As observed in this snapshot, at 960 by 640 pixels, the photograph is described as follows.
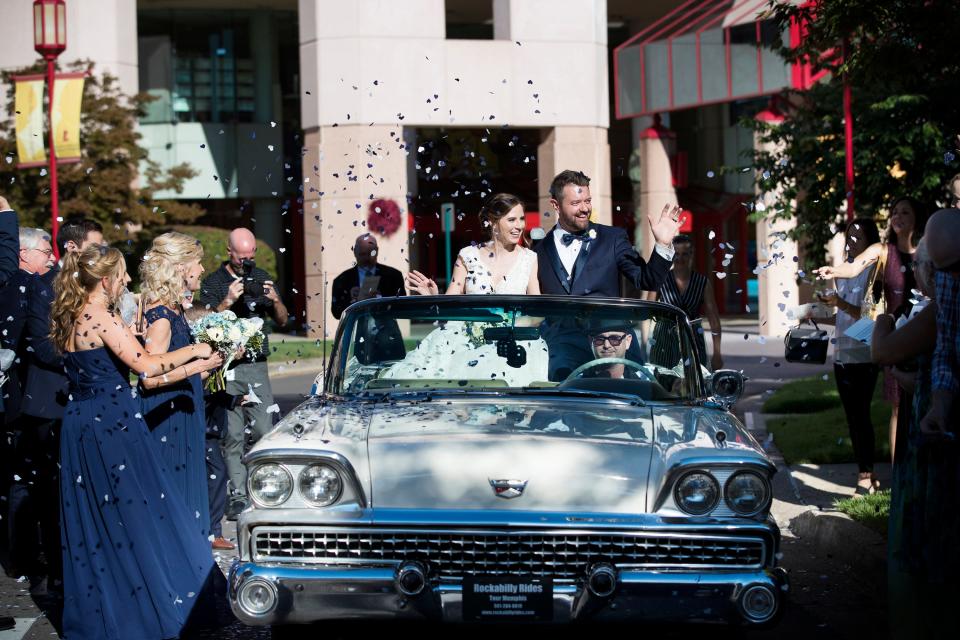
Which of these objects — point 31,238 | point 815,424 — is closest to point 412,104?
point 815,424

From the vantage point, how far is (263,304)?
952 cm

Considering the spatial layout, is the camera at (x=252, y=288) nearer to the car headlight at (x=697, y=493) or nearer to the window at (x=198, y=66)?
the car headlight at (x=697, y=493)

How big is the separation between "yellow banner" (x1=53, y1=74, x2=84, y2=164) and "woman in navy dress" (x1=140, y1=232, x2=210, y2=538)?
1913 cm

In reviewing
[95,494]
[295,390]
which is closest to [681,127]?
[295,390]

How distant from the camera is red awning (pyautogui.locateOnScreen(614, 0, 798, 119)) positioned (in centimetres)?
3127

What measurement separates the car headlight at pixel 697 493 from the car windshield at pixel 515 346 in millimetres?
1125

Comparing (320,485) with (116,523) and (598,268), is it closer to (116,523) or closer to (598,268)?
(116,523)

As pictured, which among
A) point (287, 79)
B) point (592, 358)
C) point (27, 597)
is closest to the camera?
point (592, 358)

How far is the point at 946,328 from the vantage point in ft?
15.5

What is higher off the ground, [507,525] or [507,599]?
[507,525]

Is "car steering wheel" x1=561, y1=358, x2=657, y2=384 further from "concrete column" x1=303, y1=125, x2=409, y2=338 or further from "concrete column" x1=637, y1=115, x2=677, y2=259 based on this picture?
"concrete column" x1=637, y1=115, x2=677, y2=259

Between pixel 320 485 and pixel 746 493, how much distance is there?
1543 millimetres

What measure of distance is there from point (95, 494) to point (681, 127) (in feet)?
137

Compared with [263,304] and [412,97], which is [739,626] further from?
[412,97]
